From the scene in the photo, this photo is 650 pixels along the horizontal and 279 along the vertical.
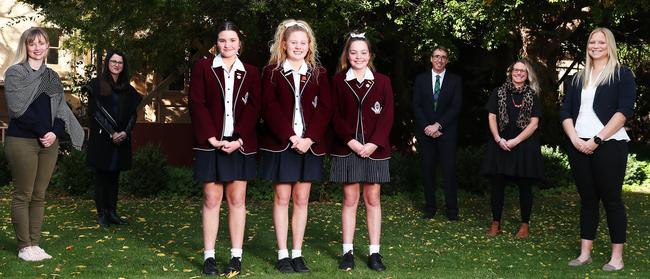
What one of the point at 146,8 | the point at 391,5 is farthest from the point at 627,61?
the point at 146,8

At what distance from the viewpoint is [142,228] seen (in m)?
9.28

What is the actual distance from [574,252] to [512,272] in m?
1.43

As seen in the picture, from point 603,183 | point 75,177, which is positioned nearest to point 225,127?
point 603,183

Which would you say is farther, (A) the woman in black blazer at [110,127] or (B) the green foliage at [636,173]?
(B) the green foliage at [636,173]

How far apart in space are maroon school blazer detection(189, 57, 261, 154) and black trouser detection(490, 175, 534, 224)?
3.75 m

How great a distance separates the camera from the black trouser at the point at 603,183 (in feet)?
23.0

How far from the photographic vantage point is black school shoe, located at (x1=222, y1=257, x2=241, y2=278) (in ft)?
21.1

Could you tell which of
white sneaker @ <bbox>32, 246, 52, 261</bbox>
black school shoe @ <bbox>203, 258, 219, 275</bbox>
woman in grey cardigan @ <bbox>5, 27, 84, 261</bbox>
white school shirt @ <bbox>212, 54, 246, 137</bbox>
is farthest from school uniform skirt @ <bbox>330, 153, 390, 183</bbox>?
white sneaker @ <bbox>32, 246, 52, 261</bbox>

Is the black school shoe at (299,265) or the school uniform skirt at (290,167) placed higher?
the school uniform skirt at (290,167)

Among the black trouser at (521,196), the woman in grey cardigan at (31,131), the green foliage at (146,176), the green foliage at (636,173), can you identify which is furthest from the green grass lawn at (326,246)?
the green foliage at (636,173)

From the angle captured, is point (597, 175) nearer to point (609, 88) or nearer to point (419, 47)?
point (609, 88)

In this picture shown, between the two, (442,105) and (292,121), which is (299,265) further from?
(442,105)

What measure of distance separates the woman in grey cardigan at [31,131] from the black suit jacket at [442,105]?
15.8 ft

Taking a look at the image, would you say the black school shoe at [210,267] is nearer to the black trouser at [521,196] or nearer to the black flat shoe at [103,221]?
the black flat shoe at [103,221]
